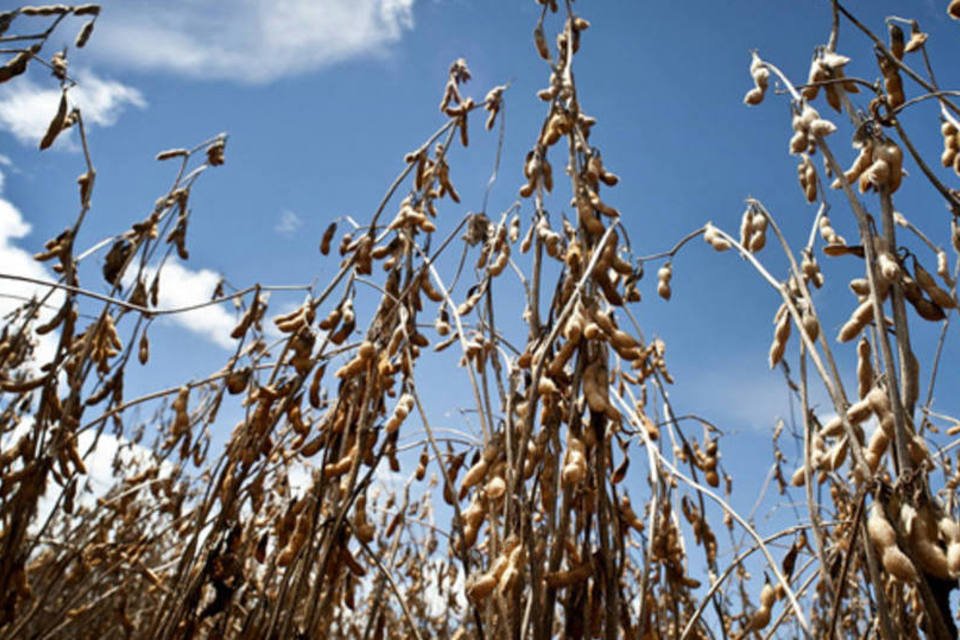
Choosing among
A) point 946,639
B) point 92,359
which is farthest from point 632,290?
point 92,359

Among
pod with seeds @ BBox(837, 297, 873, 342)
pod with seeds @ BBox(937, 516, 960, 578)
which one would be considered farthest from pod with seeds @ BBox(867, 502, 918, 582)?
pod with seeds @ BBox(837, 297, 873, 342)

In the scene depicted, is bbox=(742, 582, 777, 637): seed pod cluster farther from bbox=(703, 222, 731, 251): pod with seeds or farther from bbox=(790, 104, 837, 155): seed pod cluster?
bbox=(790, 104, 837, 155): seed pod cluster

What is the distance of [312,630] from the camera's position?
3.40 ft

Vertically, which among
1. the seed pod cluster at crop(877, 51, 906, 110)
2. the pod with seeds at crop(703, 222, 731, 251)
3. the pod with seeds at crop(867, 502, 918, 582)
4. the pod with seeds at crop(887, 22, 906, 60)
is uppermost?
the pod with seeds at crop(887, 22, 906, 60)

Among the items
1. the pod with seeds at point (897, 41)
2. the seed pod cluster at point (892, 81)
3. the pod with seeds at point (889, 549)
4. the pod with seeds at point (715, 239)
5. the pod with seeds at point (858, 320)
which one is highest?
the pod with seeds at point (897, 41)

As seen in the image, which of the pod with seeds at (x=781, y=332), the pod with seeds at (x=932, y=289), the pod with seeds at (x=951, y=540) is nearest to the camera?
the pod with seeds at (x=951, y=540)

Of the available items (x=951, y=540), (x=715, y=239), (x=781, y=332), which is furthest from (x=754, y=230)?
(x=951, y=540)

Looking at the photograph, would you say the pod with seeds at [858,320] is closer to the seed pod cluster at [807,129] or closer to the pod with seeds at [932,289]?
the pod with seeds at [932,289]

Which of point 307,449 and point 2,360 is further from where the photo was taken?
point 2,360

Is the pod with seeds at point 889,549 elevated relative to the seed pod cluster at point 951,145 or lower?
lower

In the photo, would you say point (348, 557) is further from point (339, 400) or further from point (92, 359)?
point (92, 359)

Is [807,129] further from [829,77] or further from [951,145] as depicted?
[951,145]

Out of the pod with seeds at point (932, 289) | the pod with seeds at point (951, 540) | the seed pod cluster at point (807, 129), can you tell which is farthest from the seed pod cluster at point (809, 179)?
the pod with seeds at point (951, 540)

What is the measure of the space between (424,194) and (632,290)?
0.55 metres
